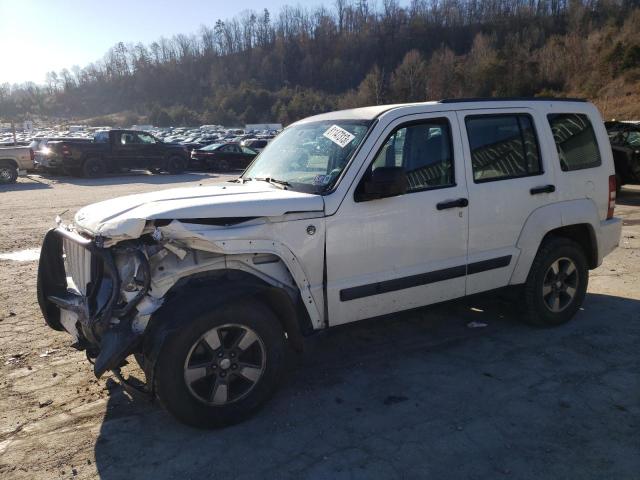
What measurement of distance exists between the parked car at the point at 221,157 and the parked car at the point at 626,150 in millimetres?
16013

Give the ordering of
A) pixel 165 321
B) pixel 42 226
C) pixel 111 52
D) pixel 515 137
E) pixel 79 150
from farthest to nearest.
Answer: pixel 111 52 → pixel 79 150 → pixel 42 226 → pixel 515 137 → pixel 165 321

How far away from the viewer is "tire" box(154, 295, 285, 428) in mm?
3234

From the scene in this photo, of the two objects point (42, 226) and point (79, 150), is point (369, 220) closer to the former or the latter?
point (42, 226)

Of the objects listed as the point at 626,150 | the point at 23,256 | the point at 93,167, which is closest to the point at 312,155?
the point at 23,256

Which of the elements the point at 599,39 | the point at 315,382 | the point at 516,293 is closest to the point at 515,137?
the point at 516,293

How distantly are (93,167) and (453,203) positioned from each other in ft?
66.0

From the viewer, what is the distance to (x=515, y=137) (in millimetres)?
4676

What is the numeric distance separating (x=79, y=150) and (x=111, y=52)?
155 m

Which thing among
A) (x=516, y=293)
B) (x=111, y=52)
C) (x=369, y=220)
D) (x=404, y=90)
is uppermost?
(x=111, y=52)

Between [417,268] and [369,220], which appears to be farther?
[417,268]

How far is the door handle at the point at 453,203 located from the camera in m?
4.13

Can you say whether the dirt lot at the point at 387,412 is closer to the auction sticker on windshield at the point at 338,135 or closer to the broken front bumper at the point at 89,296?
the broken front bumper at the point at 89,296

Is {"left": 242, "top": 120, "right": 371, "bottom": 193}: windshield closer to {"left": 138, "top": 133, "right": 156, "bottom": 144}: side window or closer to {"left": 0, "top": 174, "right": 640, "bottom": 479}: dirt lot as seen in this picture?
{"left": 0, "top": 174, "right": 640, "bottom": 479}: dirt lot

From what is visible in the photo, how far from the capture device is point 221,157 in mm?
25203
